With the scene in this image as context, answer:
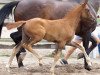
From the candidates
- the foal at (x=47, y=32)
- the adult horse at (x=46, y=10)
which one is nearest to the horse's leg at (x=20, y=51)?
the adult horse at (x=46, y=10)

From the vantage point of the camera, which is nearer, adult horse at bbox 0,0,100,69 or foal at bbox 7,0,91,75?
foal at bbox 7,0,91,75

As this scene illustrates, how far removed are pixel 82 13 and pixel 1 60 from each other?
3.20 meters

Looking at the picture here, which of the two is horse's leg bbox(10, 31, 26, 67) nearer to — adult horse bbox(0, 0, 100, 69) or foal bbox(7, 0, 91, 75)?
adult horse bbox(0, 0, 100, 69)

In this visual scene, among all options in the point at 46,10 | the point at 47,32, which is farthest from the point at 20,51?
the point at 47,32

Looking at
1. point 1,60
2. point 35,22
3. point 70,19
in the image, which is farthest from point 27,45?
point 1,60

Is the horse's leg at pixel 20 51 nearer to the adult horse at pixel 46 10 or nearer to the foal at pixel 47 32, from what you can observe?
the adult horse at pixel 46 10

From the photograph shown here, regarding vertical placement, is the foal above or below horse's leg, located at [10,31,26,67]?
above

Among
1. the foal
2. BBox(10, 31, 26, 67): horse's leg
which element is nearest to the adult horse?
BBox(10, 31, 26, 67): horse's leg

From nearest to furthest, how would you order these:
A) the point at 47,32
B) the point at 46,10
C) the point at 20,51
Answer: the point at 47,32 < the point at 46,10 < the point at 20,51

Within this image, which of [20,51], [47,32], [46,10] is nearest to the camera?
[47,32]

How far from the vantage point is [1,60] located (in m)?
10.3

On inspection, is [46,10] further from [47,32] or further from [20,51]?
[47,32]

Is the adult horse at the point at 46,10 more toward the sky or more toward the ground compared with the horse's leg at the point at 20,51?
more toward the sky

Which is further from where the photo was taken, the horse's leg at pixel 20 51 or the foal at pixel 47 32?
the horse's leg at pixel 20 51
